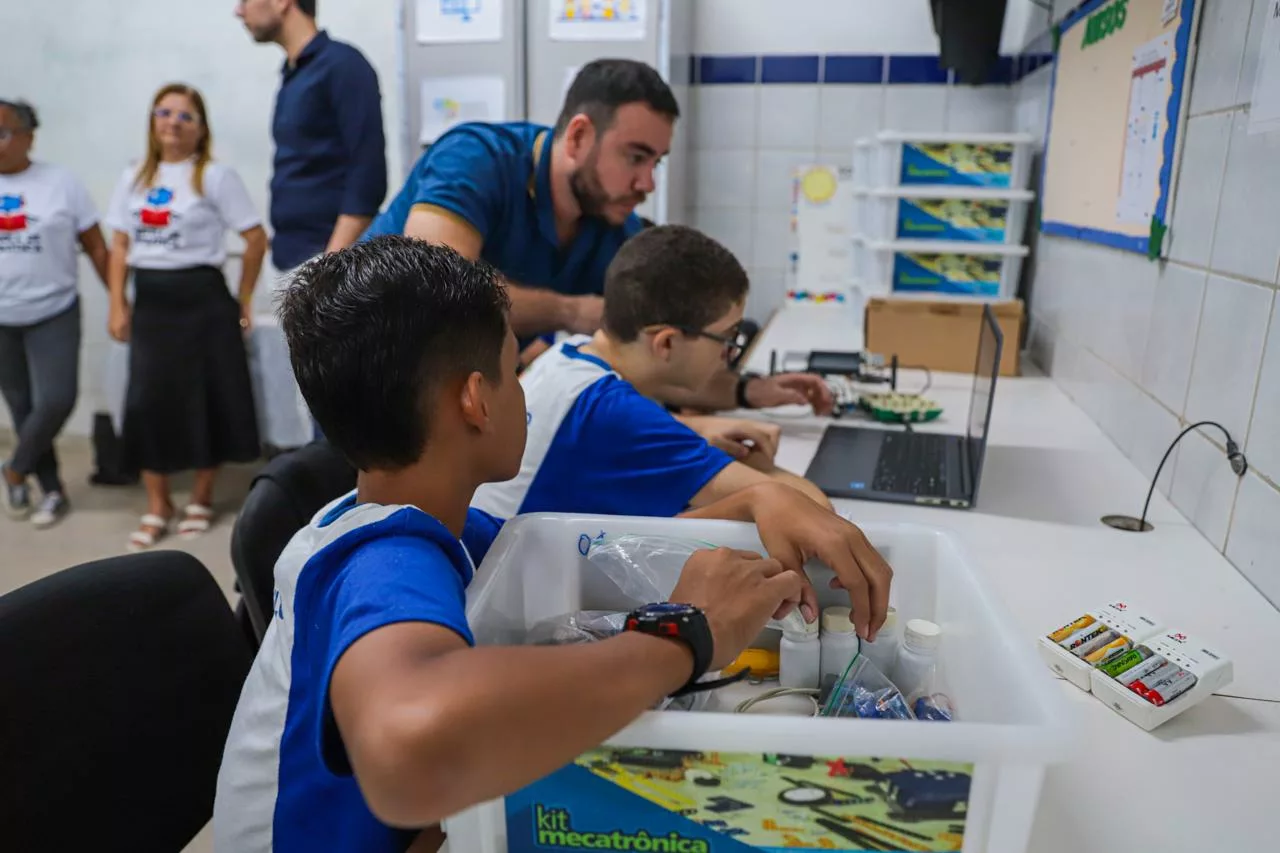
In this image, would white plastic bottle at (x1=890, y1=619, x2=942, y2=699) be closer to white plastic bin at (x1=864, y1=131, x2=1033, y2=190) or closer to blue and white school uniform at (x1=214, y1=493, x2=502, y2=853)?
blue and white school uniform at (x1=214, y1=493, x2=502, y2=853)

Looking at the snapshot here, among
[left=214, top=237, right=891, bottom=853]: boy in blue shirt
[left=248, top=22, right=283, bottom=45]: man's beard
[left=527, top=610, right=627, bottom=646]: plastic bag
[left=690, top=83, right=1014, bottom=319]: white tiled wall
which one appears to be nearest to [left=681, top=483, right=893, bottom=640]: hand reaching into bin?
[left=214, top=237, right=891, bottom=853]: boy in blue shirt

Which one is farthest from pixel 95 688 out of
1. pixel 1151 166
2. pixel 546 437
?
pixel 1151 166

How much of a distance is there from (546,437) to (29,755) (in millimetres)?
623

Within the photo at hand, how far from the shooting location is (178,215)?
3041 mm

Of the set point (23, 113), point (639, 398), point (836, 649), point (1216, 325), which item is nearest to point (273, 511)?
point (639, 398)

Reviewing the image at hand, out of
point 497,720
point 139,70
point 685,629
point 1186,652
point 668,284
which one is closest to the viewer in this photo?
point 497,720

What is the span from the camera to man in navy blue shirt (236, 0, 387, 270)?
245 cm

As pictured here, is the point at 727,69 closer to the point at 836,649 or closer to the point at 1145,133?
Result: the point at 1145,133

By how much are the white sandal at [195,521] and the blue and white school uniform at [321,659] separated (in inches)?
101

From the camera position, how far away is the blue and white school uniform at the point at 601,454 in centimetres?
114

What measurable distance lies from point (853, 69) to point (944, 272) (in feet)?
3.78

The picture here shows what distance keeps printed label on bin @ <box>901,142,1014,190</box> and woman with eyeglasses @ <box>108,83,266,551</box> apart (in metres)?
2.14

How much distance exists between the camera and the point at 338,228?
8.05ft

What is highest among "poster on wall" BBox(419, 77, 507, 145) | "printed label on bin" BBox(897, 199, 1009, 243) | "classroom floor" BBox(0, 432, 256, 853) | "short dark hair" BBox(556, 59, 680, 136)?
"poster on wall" BBox(419, 77, 507, 145)
